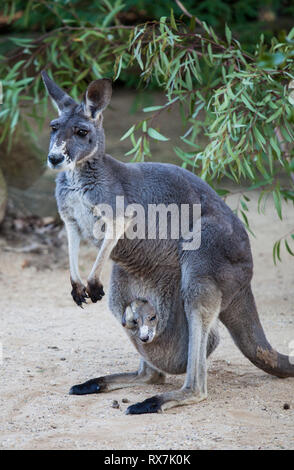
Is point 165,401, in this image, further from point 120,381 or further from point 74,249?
point 74,249

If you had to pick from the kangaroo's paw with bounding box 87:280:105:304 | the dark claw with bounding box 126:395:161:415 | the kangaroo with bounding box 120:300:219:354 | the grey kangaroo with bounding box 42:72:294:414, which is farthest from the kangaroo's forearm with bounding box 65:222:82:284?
the dark claw with bounding box 126:395:161:415

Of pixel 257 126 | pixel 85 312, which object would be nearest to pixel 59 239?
pixel 85 312

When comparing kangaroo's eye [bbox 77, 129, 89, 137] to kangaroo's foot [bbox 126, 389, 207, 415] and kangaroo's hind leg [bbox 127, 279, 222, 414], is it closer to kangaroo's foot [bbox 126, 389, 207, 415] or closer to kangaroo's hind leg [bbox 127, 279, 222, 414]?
kangaroo's hind leg [bbox 127, 279, 222, 414]

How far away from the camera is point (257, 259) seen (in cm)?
668

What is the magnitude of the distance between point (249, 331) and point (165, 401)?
639mm

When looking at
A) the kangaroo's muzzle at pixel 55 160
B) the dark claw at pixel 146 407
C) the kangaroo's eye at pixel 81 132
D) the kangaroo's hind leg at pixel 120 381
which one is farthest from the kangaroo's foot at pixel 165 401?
the kangaroo's eye at pixel 81 132

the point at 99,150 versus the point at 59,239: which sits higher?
the point at 99,150

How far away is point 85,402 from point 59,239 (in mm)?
3619

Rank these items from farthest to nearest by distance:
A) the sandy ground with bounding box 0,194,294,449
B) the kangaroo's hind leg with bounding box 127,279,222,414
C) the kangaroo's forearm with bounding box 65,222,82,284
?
the kangaroo's forearm with bounding box 65,222,82,284, the kangaroo's hind leg with bounding box 127,279,222,414, the sandy ground with bounding box 0,194,294,449

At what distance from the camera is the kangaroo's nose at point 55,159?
10.8ft

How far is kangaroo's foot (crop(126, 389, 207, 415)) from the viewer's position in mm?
3305

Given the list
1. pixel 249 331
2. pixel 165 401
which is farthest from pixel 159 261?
pixel 165 401

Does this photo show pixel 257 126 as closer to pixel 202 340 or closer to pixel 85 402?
pixel 202 340

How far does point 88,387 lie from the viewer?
366 centimetres
